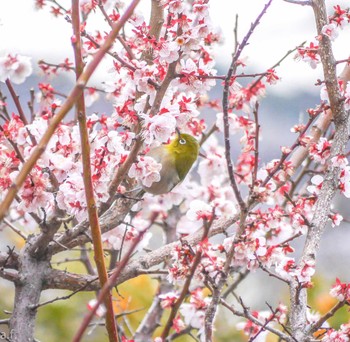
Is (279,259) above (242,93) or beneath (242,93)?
beneath

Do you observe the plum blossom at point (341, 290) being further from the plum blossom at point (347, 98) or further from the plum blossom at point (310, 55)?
the plum blossom at point (310, 55)

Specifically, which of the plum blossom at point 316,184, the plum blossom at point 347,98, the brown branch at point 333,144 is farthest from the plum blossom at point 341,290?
the plum blossom at point 347,98

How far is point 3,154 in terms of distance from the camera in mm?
1765

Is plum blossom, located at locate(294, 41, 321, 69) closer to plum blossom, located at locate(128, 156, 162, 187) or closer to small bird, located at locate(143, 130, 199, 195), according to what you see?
small bird, located at locate(143, 130, 199, 195)

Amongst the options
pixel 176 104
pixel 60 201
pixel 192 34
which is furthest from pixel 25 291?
pixel 192 34

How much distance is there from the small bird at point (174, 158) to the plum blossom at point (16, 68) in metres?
0.63

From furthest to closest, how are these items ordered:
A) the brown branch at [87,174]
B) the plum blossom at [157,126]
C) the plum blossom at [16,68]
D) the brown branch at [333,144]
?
the brown branch at [333,144] < the plum blossom at [157,126] < the plum blossom at [16,68] < the brown branch at [87,174]

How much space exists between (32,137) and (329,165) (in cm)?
92

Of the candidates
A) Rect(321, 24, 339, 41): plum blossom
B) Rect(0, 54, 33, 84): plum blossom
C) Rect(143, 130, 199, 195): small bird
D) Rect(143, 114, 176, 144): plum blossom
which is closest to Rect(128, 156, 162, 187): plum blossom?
Rect(143, 114, 176, 144): plum blossom

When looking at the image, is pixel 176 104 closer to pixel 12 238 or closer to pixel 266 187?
pixel 266 187

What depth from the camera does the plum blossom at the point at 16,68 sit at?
1562mm

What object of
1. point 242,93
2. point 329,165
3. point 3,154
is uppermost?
point 242,93

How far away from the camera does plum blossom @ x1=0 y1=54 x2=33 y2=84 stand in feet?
5.12

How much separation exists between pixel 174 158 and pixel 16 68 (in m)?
0.71
